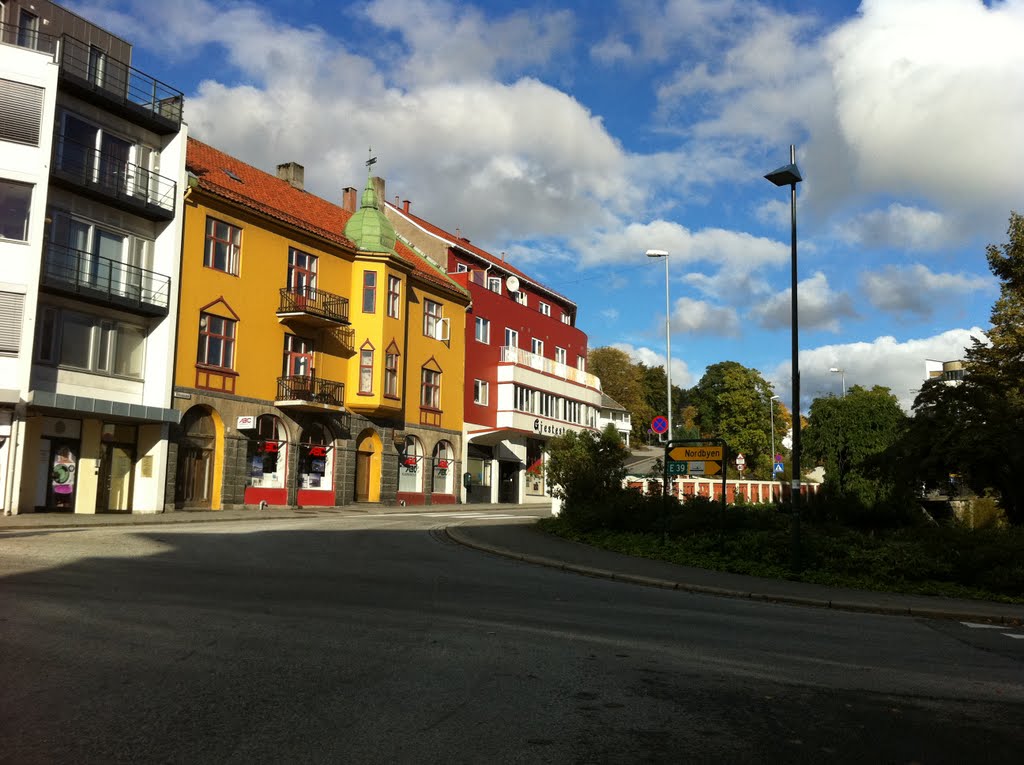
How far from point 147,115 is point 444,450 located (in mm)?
21037

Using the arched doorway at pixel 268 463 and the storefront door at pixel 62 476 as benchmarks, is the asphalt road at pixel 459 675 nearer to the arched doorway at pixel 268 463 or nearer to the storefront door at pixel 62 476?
the storefront door at pixel 62 476

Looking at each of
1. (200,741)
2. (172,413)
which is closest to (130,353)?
(172,413)

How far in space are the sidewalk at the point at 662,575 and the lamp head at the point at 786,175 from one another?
7431 millimetres

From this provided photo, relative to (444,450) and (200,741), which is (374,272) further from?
(200,741)

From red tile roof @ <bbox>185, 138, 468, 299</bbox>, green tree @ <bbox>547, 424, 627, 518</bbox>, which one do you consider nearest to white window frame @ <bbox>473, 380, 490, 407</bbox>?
red tile roof @ <bbox>185, 138, 468, 299</bbox>

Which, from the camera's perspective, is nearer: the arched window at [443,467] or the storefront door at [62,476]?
the storefront door at [62,476]

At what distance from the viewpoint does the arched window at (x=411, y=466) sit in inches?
1590

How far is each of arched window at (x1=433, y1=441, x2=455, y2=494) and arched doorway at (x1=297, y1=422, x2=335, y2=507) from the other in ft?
25.2

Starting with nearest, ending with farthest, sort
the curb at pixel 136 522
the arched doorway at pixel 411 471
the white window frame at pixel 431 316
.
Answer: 1. the curb at pixel 136 522
2. the arched doorway at pixel 411 471
3. the white window frame at pixel 431 316

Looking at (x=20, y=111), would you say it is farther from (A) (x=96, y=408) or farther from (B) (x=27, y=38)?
(A) (x=96, y=408)

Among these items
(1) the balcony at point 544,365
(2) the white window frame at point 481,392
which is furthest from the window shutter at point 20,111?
(1) the balcony at point 544,365

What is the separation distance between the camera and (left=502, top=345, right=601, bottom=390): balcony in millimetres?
49066

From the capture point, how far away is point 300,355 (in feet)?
114

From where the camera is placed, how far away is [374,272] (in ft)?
126
